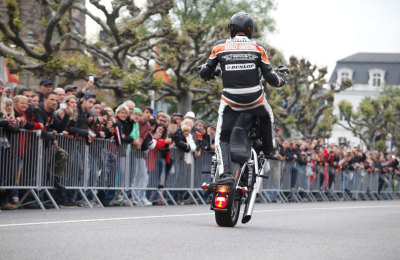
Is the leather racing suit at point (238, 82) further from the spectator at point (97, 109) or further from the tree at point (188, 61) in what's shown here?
the tree at point (188, 61)

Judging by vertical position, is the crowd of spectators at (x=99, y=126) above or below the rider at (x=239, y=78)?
below

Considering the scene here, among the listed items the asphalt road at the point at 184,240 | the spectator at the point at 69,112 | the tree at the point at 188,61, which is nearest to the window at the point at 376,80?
the tree at the point at 188,61

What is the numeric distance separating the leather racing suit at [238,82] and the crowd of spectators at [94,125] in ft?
8.06

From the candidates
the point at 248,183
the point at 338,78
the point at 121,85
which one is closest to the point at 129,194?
the point at 248,183

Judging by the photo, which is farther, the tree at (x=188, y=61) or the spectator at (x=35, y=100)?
the tree at (x=188, y=61)

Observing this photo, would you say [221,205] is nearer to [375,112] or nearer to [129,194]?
[129,194]

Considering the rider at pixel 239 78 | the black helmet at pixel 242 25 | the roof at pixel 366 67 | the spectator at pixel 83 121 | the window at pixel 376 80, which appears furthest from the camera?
the roof at pixel 366 67

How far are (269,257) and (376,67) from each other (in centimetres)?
10553

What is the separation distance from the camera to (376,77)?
108062 mm

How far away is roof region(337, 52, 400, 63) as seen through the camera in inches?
4345

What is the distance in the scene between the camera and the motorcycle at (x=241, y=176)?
884 centimetres

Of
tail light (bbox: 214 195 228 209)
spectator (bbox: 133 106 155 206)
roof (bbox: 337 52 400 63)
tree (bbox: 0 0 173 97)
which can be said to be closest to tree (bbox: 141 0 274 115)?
tree (bbox: 0 0 173 97)

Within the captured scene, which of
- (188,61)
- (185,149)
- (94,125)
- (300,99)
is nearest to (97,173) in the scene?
(94,125)

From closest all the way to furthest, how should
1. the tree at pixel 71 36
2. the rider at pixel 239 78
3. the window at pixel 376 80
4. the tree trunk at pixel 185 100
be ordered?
the rider at pixel 239 78, the tree at pixel 71 36, the tree trunk at pixel 185 100, the window at pixel 376 80
